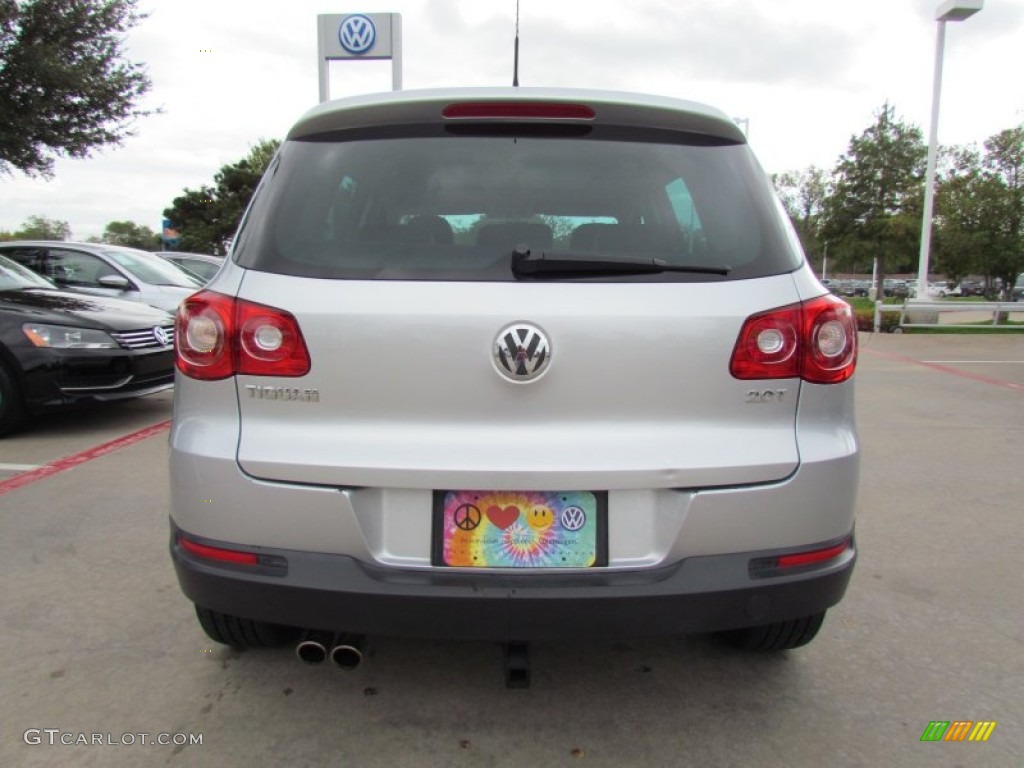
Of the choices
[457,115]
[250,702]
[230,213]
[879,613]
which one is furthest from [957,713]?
[230,213]

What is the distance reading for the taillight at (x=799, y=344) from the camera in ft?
6.22

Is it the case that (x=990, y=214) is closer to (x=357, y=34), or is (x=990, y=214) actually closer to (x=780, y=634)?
(x=357, y=34)

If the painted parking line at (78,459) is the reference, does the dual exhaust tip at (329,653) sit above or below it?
above

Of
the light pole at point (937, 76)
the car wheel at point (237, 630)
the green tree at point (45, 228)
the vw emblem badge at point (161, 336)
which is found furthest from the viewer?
the green tree at point (45, 228)

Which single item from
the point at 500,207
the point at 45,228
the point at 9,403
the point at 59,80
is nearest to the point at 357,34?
the point at 59,80

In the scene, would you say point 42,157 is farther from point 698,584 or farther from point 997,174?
point 997,174

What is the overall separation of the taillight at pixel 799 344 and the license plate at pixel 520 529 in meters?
0.51

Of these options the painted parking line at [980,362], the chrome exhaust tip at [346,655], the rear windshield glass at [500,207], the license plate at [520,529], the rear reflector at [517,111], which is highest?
the rear reflector at [517,111]

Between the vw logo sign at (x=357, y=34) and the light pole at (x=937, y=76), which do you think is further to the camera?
the light pole at (x=937, y=76)

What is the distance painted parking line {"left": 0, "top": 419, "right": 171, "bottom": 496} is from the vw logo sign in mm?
7617

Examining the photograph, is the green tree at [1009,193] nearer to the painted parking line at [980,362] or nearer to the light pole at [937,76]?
the light pole at [937,76]

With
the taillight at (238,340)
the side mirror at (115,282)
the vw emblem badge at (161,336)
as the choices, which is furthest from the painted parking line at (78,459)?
the taillight at (238,340)

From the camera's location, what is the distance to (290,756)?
6.68ft

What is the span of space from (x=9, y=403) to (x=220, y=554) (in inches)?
185
